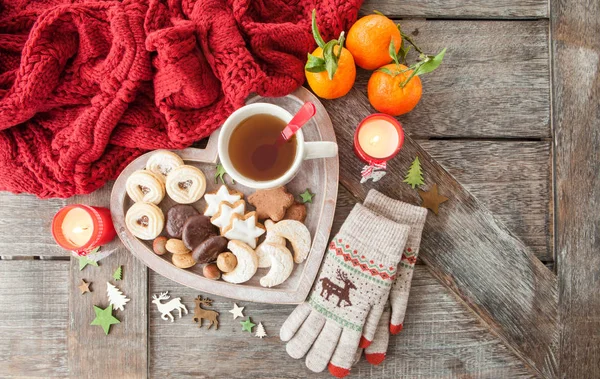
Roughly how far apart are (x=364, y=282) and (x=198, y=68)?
55 centimetres

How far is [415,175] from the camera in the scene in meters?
0.87

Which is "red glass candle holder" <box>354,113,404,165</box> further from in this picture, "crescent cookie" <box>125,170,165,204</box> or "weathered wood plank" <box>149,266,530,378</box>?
"crescent cookie" <box>125,170,165,204</box>

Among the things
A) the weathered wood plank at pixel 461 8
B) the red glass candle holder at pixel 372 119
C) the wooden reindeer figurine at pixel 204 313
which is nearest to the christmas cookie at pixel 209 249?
the wooden reindeer figurine at pixel 204 313

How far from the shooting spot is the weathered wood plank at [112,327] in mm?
907

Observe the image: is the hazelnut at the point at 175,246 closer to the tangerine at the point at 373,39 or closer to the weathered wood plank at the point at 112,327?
the weathered wood plank at the point at 112,327

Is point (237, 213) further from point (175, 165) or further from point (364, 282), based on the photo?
point (364, 282)

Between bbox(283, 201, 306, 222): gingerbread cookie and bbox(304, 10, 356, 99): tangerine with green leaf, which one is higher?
bbox(304, 10, 356, 99): tangerine with green leaf

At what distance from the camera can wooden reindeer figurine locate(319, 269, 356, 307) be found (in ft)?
2.78

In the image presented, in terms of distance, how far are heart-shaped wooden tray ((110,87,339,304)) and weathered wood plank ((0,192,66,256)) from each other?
0.17 m

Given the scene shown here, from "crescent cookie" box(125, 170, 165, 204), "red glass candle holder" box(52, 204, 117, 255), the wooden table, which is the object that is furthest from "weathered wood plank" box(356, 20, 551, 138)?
"red glass candle holder" box(52, 204, 117, 255)

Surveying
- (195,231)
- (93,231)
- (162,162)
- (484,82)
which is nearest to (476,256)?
(484,82)

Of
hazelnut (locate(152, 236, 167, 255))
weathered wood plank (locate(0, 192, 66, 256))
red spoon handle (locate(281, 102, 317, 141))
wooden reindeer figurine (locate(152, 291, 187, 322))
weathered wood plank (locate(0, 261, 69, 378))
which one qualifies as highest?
red spoon handle (locate(281, 102, 317, 141))

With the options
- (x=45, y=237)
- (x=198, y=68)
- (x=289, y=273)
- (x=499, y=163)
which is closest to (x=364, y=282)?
(x=289, y=273)

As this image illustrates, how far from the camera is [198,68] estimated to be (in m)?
0.83
